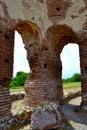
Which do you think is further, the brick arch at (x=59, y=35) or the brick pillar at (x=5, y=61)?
the brick arch at (x=59, y=35)

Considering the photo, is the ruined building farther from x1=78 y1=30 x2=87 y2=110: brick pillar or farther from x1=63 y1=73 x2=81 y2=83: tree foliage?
x1=63 y1=73 x2=81 y2=83: tree foliage

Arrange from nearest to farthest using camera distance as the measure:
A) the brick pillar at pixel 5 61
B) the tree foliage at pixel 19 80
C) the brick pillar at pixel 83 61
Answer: the brick pillar at pixel 5 61
the brick pillar at pixel 83 61
the tree foliage at pixel 19 80

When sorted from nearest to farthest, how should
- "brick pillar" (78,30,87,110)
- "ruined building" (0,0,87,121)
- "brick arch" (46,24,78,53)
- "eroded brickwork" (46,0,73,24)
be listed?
"ruined building" (0,0,87,121)
"brick pillar" (78,30,87,110)
"eroded brickwork" (46,0,73,24)
"brick arch" (46,24,78,53)

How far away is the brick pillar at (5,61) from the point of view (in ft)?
24.2

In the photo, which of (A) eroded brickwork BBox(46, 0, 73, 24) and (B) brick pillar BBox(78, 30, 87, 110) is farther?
(A) eroded brickwork BBox(46, 0, 73, 24)

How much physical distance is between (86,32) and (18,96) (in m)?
5.90

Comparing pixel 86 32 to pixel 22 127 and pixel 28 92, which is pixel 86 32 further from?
pixel 22 127

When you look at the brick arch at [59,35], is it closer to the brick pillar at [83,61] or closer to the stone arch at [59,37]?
the stone arch at [59,37]

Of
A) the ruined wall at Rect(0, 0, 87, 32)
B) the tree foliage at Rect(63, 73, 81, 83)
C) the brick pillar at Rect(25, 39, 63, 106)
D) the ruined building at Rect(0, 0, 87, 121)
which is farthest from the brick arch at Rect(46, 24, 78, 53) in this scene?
the tree foliage at Rect(63, 73, 81, 83)

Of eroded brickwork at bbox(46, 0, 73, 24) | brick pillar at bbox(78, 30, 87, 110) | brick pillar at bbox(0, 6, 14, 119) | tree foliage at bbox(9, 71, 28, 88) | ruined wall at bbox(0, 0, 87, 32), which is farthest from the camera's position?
tree foliage at bbox(9, 71, 28, 88)

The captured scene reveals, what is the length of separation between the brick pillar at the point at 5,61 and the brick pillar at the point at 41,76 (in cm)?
189

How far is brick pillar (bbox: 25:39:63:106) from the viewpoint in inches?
384

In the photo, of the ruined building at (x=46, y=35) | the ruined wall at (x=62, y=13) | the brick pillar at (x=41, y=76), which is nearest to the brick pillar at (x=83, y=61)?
the ruined building at (x=46, y=35)

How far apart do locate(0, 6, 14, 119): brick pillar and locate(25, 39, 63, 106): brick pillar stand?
189cm
